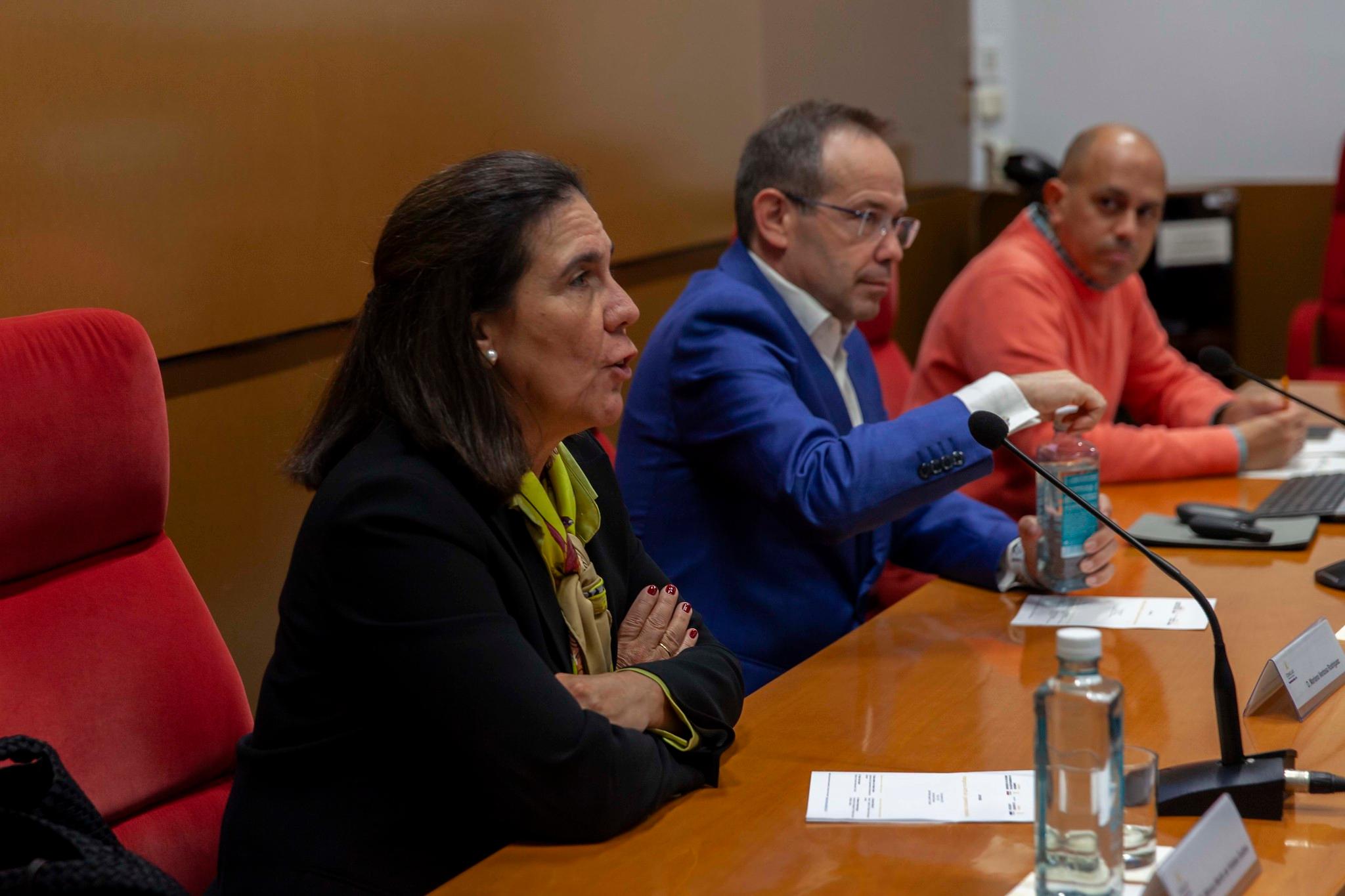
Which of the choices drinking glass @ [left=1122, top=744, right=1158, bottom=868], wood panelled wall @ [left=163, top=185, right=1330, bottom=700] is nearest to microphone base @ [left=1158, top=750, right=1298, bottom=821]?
drinking glass @ [left=1122, top=744, right=1158, bottom=868]

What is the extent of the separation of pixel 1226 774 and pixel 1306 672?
30cm

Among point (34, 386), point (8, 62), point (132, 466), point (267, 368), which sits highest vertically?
point (8, 62)

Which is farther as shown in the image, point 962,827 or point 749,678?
point 749,678

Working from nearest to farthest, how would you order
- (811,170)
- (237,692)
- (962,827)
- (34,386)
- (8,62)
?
1. (962,827)
2. (34,386)
3. (237,692)
4. (8,62)
5. (811,170)

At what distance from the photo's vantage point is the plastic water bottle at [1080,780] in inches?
38.2

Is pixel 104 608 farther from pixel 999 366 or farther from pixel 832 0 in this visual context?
pixel 832 0

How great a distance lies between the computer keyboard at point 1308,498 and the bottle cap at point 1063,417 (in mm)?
419

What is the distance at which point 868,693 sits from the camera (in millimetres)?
1516

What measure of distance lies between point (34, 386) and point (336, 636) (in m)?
0.40

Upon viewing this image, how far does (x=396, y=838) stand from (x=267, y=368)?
115 centimetres

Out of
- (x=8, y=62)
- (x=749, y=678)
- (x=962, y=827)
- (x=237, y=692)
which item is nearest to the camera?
(x=962, y=827)

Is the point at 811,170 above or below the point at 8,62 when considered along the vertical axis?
below

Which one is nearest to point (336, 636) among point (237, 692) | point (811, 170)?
point (237, 692)

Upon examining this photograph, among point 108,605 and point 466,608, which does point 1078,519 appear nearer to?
point 466,608
